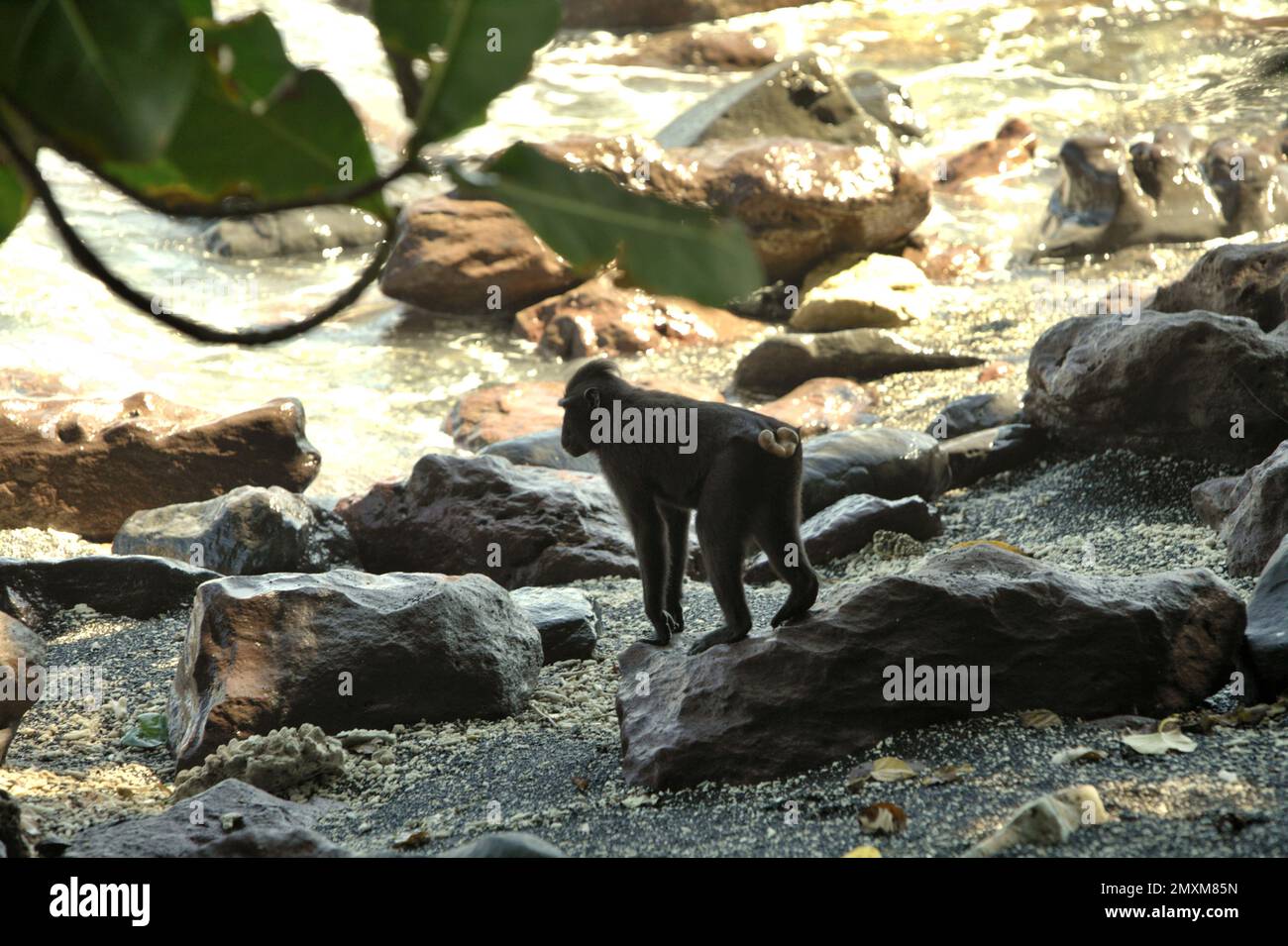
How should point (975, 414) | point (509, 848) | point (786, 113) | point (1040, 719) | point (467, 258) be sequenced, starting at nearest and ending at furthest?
1. point (509, 848)
2. point (1040, 719)
3. point (975, 414)
4. point (467, 258)
5. point (786, 113)

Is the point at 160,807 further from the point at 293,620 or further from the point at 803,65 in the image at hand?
the point at 803,65

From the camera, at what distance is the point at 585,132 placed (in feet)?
60.6

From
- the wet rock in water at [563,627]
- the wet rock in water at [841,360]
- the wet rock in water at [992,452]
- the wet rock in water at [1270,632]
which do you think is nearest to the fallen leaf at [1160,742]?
the wet rock in water at [1270,632]

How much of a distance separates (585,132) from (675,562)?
46.6 feet

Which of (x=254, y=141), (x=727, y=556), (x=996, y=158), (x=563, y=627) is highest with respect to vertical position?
(x=996, y=158)

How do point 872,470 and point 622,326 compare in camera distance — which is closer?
point 872,470

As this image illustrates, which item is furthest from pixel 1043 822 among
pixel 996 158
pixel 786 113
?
pixel 996 158

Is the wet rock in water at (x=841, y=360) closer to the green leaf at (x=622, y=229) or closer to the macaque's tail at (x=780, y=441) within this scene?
the macaque's tail at (x=780, y=441)

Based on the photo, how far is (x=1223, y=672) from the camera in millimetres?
4168

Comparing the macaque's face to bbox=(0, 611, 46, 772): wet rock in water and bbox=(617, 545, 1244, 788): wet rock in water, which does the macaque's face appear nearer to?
bbox=(617, 545, 1244, 788): wet rock in water

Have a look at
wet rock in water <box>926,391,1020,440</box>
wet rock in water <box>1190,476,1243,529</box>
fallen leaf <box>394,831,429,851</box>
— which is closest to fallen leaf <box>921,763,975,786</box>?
fallen leaf <box>394,831,429,851</box>

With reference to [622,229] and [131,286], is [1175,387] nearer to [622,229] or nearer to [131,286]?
[622,229]

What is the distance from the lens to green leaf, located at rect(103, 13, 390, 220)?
102cm
